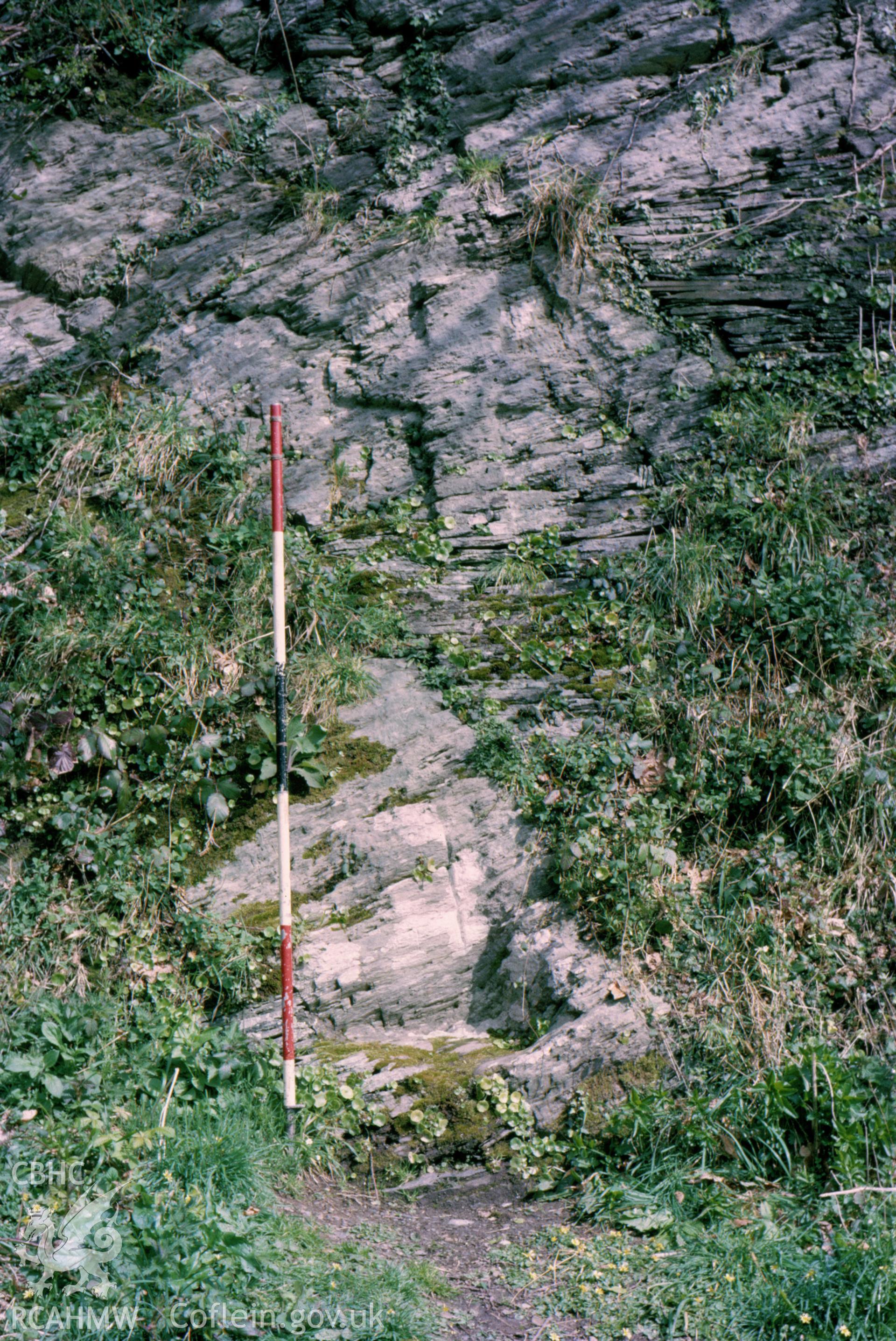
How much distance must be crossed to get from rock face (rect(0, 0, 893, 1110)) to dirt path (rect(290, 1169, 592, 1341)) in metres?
2.06

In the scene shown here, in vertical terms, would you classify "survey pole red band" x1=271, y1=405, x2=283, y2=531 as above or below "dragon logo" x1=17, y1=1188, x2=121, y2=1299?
above

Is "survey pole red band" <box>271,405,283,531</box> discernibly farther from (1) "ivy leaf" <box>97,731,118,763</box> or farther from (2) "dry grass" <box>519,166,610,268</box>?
(2) "dry grass" <box>519,166,610,268</box>

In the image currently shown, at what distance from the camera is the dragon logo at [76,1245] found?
2777 mm

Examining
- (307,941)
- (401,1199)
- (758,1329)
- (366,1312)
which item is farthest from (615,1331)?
(307,941)

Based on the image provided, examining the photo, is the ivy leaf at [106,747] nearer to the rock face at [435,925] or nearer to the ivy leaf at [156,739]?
the ivy leaf at [156,739]

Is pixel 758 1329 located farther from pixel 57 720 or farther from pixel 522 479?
pixel 522 479

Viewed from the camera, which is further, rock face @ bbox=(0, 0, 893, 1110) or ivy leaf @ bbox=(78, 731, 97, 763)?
rock face @ bbox=(0, 0, 893, 1110)

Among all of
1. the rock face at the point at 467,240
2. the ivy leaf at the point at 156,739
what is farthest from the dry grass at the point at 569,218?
the ivy leaf at the point at 156,739

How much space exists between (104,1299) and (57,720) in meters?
2.56

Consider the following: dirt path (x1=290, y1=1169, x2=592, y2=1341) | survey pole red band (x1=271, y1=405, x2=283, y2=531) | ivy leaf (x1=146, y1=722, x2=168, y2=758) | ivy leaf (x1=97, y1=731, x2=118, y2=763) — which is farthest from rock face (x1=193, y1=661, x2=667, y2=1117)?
survey pole red band (x1=271, y1=405, x2=283, y2=531)

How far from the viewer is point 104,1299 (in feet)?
8.91

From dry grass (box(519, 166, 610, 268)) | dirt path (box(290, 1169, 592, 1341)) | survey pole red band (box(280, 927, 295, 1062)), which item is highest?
dry grass (box(519, 166, 610, 268))

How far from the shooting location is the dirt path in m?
2.96

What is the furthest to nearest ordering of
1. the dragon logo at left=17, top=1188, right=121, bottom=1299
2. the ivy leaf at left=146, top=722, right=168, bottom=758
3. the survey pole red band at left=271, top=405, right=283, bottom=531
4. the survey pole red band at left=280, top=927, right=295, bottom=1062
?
1. the ivy leaf at left=146, top=722, right=168, bottom=758
2. the survey pole red band at left=271, top=405, right=283, bottom=531
3. the survey pole red band at left=280, top=927, right=295, bottom=1062
4. the dragon logo at left=17, top=1188, right=121, bottom=1299
